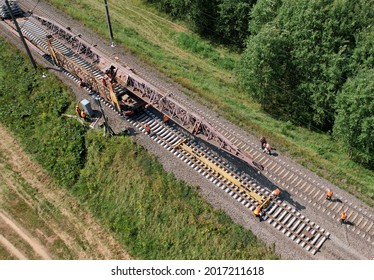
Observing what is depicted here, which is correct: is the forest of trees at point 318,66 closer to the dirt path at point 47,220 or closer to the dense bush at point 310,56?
the dense bush at point 310,56

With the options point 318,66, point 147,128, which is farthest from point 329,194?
point 147,128

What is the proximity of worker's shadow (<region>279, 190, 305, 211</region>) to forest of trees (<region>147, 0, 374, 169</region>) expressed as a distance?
24.3 ft

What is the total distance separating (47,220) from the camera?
91.1 ft

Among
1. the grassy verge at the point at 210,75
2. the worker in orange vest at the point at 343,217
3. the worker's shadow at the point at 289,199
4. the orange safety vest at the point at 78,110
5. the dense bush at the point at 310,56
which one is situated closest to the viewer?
the worker in orange vest at the point at 343,217

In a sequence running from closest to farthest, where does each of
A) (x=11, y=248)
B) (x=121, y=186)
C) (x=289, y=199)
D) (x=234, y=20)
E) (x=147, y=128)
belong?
(x=11, y=248) → (x=289, y=199) → (x=121, y=186) → (x=147, y=128) → (x=234, y=20)

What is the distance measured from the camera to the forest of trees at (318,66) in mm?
28422

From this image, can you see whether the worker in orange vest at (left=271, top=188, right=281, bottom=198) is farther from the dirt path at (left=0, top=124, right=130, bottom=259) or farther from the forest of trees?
the dirt path at (left=0, top=124, right=130, bottom=259)

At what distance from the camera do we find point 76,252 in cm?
2606

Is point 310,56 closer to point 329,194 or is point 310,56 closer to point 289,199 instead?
point 329,194

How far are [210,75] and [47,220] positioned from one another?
78.1 feet

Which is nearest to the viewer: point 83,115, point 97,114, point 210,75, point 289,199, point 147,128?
point 289,199

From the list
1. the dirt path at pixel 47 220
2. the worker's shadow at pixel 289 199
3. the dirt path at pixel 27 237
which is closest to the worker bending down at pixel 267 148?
the worker's shadow at pixel 289 199

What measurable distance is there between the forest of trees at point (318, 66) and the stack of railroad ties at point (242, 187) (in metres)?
9.05

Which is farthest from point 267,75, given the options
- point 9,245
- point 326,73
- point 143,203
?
point 9,245
